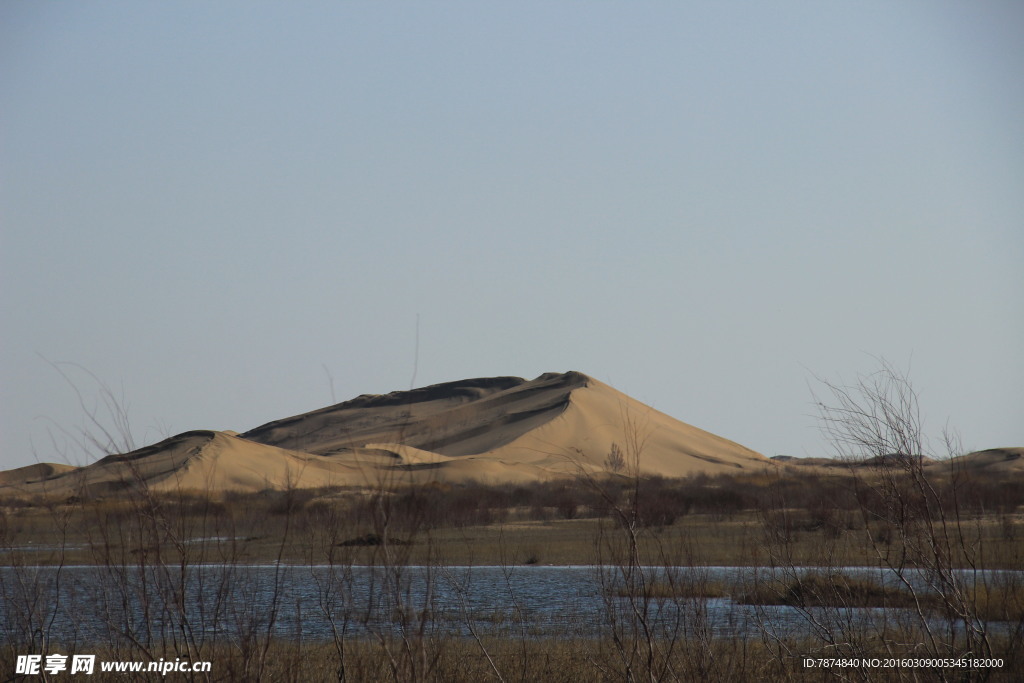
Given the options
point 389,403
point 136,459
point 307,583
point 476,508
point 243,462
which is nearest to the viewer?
point 136,459

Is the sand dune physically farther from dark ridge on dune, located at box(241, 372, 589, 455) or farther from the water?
the water

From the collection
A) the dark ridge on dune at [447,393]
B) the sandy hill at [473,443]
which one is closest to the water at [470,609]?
the sandy hill at [473,443]

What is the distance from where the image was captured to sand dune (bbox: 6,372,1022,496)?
→ 2630 inches

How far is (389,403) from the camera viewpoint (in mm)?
160000

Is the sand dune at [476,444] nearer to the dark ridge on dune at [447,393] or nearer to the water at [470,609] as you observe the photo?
the dark ridge on dune at [447,393]

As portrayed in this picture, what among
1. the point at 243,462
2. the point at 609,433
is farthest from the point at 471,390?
the point at 243,462

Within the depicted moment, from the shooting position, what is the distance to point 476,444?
10619cm

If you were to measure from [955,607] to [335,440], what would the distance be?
125577 millimetres

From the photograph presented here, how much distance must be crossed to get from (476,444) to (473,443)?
1.01 meters

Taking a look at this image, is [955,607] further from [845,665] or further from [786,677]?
[786,677]

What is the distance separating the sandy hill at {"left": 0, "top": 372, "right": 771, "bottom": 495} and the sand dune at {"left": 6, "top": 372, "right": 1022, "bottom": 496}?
18 cm

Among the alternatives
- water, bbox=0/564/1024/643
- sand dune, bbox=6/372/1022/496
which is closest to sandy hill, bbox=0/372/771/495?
sand dune, bbox=6/372/1022/496

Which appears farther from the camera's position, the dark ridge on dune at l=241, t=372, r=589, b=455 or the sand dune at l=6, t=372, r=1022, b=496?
the dark ridge on dune at l=241, t=372, r=589, b=455

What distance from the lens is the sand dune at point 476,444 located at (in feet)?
219
